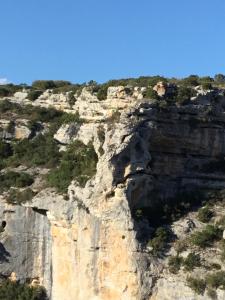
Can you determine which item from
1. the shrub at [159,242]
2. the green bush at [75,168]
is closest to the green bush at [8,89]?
the green bush at [75,168]

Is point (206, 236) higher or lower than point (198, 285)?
higher

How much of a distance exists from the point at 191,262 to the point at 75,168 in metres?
10.6

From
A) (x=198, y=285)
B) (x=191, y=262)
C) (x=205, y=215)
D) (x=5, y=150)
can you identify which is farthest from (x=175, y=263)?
(x=5, y=150)

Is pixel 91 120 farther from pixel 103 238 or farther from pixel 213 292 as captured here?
pixel 213 292

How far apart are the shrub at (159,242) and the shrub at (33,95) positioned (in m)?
19.5

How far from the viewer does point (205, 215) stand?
1117 inches

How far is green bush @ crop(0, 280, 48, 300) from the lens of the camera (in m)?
32.7

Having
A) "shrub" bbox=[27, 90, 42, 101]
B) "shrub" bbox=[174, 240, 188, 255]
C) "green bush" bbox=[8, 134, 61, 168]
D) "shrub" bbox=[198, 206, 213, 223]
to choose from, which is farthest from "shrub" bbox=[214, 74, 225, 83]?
"shrub" bbox=[174, 240, 188, 255]

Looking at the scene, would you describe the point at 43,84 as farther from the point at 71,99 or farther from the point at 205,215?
the point at 205,215

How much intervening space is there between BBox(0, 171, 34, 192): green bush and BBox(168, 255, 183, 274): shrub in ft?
38.7

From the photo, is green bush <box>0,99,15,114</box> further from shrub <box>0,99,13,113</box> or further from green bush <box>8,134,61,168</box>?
green bush <box>8,134,61,168</box>

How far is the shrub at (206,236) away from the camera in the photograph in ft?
86.9

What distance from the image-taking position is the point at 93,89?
122ft

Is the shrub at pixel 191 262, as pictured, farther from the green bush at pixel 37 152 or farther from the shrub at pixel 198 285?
the green bush at pixel 37 152
